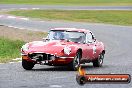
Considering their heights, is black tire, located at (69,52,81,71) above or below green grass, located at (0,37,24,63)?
above

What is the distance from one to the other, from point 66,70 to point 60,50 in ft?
1.98

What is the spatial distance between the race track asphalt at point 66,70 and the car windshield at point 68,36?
2.85 feet

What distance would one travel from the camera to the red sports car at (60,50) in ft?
45.9

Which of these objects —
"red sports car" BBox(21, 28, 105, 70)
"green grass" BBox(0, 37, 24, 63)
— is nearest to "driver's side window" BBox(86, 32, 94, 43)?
"red sports car" BBox(21, 28, 105, 70)

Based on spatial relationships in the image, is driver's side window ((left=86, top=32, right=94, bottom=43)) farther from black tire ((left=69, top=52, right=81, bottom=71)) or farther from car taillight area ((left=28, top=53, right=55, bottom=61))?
car taillight area ((left=28, top=53, right=55, bottom=61))

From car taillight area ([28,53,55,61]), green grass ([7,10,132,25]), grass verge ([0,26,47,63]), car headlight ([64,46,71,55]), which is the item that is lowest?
A: green grass ([7,10,132,25])

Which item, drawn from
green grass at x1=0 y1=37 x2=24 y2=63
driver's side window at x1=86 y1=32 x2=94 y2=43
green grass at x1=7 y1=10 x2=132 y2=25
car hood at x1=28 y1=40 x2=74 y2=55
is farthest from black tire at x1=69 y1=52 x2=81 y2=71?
green grass at x1=7 y1=10 x2=132 y2=25

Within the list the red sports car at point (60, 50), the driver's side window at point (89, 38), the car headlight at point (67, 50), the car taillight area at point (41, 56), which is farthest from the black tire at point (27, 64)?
the driver's side window at point (89, 38)

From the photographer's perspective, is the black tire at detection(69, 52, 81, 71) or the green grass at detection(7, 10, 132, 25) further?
the green grass at detection(7, 10, 132, 25)

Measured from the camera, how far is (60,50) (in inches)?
557

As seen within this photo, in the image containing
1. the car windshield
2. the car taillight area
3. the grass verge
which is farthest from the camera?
the grass verge

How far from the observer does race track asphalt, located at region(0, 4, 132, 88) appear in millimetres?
10312

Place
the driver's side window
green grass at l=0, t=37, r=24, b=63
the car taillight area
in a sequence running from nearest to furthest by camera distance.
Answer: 1. the car taillight area
2. the driver's side window
3. green grass at l=0, t=37, r=24, b=63

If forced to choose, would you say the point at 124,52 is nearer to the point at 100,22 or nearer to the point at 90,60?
the point at 90,60
